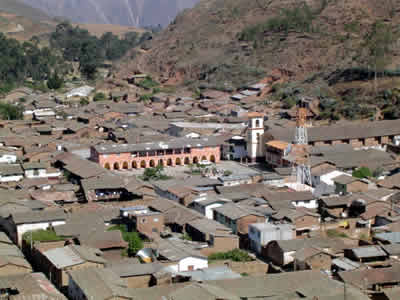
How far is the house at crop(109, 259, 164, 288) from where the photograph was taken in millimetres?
17328

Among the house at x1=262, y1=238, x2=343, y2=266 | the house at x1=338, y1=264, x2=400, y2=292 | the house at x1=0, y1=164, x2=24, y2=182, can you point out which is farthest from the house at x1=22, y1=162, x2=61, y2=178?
the house at x1=338, y1=264, x2=400, y2=292

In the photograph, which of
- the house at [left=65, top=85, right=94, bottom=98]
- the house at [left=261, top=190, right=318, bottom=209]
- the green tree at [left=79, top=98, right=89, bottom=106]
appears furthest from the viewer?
the house at [left=65, top=85, right=94, bottom=98]

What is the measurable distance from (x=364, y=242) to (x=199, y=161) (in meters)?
14.0

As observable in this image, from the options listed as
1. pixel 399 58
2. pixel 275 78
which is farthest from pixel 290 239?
pixel 275 78

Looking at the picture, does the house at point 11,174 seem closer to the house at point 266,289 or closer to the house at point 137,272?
the house at point 137,272

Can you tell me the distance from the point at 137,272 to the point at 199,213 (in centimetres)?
628

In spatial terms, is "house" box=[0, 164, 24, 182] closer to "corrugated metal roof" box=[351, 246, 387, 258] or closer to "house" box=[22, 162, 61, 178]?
"house" box=[22, 162, 61, 178]

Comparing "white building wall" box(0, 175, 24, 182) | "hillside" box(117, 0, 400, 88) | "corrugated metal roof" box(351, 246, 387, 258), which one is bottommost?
"corrugated metal roof" box(351, 246, 387, 258)

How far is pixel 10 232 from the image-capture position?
22.0 metres

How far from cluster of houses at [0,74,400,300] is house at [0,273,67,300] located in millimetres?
41

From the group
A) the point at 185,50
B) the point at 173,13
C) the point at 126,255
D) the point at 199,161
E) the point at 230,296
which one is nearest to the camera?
the point at 230,296

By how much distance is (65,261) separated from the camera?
1817 cm

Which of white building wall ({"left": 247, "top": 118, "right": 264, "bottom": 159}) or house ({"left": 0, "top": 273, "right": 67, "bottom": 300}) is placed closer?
house ({"left": 0, "top": 273, "right": 67, "bottom": 300})

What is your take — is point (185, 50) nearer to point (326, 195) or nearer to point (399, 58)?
point (399, 58)
